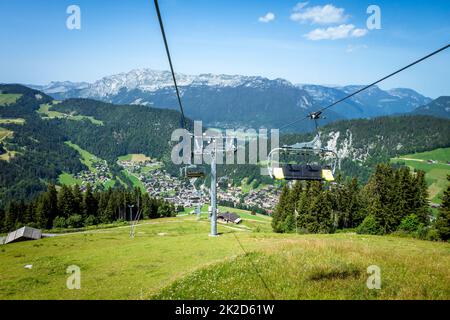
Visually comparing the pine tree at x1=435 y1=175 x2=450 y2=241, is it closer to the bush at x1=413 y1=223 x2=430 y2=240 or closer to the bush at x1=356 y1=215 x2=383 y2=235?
the bush at x1=413 y1=223 x2=430 y2=240

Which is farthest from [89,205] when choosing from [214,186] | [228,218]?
[214,186]

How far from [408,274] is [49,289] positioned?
22.1 m

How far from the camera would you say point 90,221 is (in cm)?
9094

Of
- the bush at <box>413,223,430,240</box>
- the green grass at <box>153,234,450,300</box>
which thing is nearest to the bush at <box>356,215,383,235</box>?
the bush at <box>413,223,430,240</box>

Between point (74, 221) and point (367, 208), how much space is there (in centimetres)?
8003

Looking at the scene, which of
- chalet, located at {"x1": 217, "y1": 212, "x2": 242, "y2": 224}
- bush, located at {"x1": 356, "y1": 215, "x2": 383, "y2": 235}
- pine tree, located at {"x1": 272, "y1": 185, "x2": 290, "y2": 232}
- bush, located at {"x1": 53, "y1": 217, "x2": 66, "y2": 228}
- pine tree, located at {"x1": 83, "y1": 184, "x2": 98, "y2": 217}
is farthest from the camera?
chalet, located at {"x1": 217, "y1": 212, "x2": 242, "y2": 224}

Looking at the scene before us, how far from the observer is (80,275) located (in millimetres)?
24266

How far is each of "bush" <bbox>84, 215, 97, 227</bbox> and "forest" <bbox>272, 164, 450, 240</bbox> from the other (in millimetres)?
55404

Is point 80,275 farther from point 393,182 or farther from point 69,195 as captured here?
point 69,195

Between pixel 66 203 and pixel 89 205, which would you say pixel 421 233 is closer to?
pixel 89 205

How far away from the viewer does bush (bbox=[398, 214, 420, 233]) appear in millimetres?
57781

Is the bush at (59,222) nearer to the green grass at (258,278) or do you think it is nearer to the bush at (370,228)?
the green grass at (258,278)

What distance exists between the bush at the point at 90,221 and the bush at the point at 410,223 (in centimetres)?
8140
